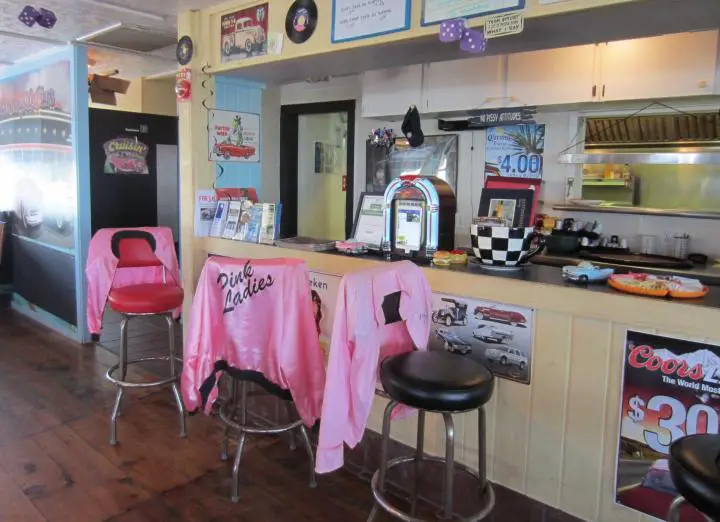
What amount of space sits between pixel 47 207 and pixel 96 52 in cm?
159

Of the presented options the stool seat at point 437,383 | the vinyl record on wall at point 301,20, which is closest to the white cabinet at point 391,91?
the vinyl record on wall at point 301,20

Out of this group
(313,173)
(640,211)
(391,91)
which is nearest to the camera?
(640,211)

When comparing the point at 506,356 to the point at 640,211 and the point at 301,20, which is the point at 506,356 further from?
the point at 640,211

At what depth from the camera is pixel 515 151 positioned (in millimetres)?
4449

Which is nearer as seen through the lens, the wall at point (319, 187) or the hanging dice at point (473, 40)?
the hanging dice at point (473, 40)

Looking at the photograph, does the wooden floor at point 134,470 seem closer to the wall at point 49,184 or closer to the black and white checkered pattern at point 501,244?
the black and white checkered pattern at point 501,244

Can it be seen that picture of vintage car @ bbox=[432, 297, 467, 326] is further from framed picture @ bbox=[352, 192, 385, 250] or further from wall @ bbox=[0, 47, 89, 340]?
wall @ bbox=[0, 47, 89, 340]

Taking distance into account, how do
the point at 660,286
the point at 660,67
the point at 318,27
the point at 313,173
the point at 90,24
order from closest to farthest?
1. the point at 660,286
2. the point at 318,27
3. the point at 660,67
4. the point at 90,24
5. the point at 313,173

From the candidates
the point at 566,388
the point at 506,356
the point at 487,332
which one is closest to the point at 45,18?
the point at 487,332

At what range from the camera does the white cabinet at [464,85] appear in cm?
408

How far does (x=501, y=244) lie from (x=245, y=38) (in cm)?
186

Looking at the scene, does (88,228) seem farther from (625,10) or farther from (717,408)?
(717,408)

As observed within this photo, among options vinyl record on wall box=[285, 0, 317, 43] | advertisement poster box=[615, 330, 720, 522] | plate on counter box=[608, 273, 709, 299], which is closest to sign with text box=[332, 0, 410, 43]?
vinyl record on wall box=[285, 0, 317, 43]

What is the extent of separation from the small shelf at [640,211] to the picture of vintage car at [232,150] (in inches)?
86.5
